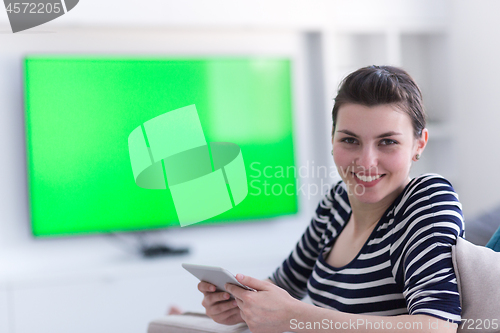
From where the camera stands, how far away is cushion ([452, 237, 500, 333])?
0.87 meters

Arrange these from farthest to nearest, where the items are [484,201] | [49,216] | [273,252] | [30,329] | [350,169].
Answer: [484,201]
[273,252]
[49,216]
[30,329]
[350,169]

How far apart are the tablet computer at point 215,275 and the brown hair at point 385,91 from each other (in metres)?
0.48

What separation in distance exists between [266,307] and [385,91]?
0.54 m

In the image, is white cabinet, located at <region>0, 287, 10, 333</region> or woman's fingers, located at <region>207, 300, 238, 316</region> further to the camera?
white cabinet, located at <region>0, 287, 10, 333</region>

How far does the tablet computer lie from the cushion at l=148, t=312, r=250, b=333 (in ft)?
0.29

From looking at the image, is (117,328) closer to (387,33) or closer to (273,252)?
(273,252)

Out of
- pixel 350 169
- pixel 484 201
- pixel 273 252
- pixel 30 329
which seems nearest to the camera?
pixel 350 169

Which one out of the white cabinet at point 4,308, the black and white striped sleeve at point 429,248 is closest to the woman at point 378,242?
the black and white striped sleeve at point 429,248

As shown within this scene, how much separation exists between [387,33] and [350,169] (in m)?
1.90

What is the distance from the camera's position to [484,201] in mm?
2969

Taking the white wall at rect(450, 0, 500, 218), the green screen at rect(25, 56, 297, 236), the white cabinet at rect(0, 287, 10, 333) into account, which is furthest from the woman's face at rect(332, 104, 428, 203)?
the white wall at rect(450, 0, 500, 218)

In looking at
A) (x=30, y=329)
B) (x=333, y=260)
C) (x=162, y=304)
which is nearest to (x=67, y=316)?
(x=30, y=329)

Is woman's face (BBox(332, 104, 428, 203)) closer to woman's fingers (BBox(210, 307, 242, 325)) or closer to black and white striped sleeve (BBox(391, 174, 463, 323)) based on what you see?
black and white striped sleeve (BBox(391, 174, 463, 323))

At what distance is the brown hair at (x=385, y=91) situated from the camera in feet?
3.57
